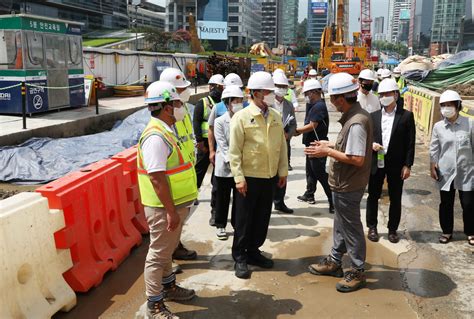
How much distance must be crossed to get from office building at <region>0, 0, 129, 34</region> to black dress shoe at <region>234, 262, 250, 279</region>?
5768 cm

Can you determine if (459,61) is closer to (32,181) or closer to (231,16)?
(32,181)

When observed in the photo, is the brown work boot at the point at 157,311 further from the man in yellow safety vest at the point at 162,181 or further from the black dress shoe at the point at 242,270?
the black dress shoe at the point at 242,270

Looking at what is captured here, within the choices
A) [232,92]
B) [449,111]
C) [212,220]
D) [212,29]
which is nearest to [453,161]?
[449,111]

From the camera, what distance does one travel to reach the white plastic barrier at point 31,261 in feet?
10.0

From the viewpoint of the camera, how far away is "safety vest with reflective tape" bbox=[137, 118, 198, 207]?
3291mm

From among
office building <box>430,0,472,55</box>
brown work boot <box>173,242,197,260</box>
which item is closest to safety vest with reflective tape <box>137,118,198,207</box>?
brown work boot <box>173,242,197,260</box>

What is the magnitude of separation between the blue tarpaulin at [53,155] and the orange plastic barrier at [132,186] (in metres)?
3.36

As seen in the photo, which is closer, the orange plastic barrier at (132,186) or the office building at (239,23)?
the orange plastic barrier at (132,186)

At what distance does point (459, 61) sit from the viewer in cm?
1593

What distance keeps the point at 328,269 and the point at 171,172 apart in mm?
1988

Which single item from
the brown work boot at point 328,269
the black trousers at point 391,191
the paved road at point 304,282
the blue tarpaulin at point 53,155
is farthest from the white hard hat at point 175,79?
the blue tarpaulin at point 53,155

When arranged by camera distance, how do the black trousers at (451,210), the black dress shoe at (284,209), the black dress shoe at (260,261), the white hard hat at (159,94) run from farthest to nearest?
1. the black dress shoe at (284,209)
2. the black trousers at (451,210)
3. the black dress shoe at (260,261)
4. the white hard hat at (159,94)

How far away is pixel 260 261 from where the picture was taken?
4586 mm

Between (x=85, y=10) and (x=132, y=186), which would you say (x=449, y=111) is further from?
(x=85, y=10)
